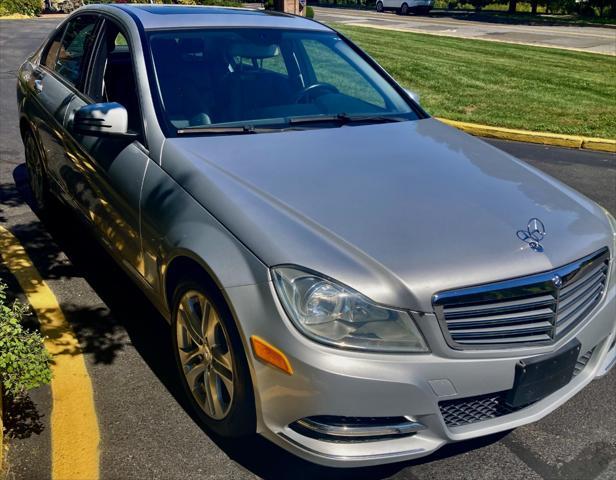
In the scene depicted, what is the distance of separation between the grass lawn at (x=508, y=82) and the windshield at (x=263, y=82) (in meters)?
5.61

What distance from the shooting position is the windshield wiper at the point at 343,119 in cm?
389

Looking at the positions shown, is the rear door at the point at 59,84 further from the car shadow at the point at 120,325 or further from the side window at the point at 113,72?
the car shadow at the point at 120,325

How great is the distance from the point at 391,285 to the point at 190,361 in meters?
1.20

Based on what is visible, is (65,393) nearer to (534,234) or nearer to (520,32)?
(534,234)

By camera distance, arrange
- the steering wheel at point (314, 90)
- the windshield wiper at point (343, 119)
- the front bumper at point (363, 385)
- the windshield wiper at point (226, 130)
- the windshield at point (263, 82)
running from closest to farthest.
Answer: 1. the front bumper at point (363, 385)
2. the windshield wiper at point (226, 130)
3. the windshield at point (263, 82)
4. the windshield wiper at point (343, 119)
5. the steering wheel at point (314, 90)

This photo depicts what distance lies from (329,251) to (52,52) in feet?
12.7

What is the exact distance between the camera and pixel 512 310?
104 inches

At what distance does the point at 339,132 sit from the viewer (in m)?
3.82

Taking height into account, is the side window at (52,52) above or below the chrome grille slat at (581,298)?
above

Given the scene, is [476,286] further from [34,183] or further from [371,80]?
[34,183]

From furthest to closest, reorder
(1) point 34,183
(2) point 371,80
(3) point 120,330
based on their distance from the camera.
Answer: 1. (1) point 34,183
2. (2) point 371,80
3. (3) point 120,330

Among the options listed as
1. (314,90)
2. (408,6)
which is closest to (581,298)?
(314,90)

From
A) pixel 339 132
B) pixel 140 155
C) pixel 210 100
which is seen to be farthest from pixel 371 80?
pixel 140 155

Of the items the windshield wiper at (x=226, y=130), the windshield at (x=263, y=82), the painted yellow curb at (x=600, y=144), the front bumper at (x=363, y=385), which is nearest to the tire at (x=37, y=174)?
Result: the windshield at (x=263, y=82)
